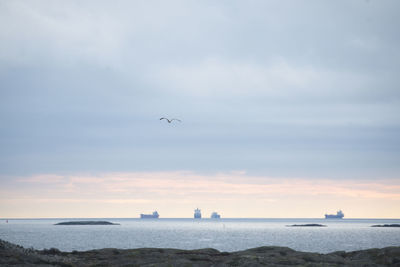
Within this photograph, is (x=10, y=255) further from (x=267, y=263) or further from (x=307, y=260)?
(x=307, y=260)

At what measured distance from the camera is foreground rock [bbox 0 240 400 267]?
198 feet

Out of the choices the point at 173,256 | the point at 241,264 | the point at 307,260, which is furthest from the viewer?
the point at 173,256

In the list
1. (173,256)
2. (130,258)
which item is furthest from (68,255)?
(173,256)

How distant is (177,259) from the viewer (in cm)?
6475

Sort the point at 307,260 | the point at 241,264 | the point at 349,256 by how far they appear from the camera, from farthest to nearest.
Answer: the point at 349,256 → the point at 307,260 → the point at 241,264

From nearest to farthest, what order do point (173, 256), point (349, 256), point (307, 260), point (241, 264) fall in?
1. point (241, 264)
2. point (307, 260)
3. point (173, 256)
4. point (349, 256)

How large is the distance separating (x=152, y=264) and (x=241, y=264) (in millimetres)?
11296

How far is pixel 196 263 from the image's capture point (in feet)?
204

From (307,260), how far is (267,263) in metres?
8.07

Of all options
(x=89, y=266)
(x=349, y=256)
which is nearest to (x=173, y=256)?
(x=89, y=266)

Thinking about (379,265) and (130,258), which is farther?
(130,258)

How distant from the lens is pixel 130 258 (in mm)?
68312

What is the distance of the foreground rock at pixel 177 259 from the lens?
198ft

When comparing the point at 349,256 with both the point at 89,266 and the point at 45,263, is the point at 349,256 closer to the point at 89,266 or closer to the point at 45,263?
the point at 89,266
